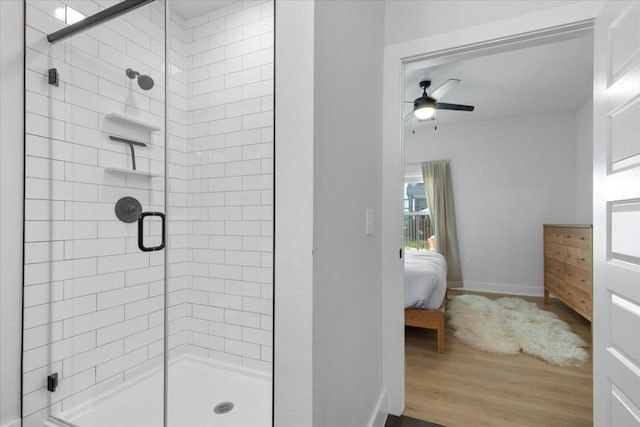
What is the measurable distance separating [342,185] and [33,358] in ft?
5.35

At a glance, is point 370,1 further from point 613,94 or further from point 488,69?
point 488,69

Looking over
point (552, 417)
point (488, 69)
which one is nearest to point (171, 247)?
point (552, 417)

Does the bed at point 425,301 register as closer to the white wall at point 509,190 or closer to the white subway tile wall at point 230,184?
the white subway tile wall at point 230,184

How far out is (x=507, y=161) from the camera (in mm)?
4664

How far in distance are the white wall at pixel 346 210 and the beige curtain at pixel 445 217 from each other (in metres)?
3.65

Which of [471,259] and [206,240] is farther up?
[206,240]

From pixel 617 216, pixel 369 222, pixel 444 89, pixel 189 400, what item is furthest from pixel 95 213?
pixel 444 89

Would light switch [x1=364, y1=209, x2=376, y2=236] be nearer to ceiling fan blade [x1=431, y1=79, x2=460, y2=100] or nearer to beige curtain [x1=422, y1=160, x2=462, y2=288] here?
ceiling fan blade [x1=431, y1=79, x2=460, y2=100]

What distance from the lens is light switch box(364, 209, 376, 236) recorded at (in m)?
1.46

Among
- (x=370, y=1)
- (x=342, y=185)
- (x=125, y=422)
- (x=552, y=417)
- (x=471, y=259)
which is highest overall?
(x=370, y=1)

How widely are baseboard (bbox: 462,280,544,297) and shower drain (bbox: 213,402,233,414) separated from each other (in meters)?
4.18

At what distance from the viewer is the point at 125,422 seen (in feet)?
4.91

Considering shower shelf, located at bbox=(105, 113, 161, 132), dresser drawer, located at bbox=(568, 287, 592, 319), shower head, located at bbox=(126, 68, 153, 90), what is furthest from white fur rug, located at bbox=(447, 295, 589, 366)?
shower head, located at bbox=(126, 68, 153, 90)

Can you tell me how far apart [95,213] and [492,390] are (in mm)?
2578
